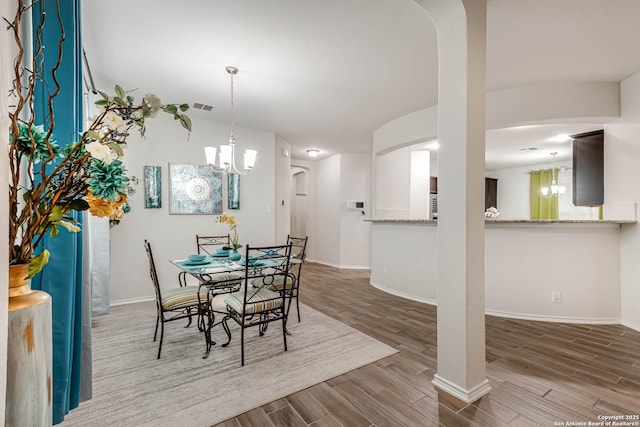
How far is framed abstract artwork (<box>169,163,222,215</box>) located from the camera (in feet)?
13.3

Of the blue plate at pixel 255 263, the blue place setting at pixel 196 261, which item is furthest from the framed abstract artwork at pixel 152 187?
the blue plate at pixel 255 263

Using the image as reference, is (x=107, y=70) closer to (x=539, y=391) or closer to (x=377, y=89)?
(x=377, y=89)

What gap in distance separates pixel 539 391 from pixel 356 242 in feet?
15.6

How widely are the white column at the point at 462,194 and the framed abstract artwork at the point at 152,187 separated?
12.1 ft

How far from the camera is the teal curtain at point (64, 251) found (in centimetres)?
123

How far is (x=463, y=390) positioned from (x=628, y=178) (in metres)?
3.15

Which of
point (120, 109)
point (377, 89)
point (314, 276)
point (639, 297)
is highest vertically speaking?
point (377, 89)

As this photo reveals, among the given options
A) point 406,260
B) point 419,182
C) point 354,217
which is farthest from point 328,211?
point 406,260

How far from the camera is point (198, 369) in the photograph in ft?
7.03

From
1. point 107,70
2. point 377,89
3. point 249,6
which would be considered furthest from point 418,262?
point 107,70

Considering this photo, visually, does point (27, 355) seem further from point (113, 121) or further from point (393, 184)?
point (393, 184)

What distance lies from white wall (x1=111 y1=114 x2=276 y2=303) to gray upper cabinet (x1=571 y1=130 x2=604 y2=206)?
4.62 metres

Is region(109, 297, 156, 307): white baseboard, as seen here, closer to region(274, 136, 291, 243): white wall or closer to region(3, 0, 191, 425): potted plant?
region(274, 136, 291, 243): white wall

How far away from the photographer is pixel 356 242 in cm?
656
